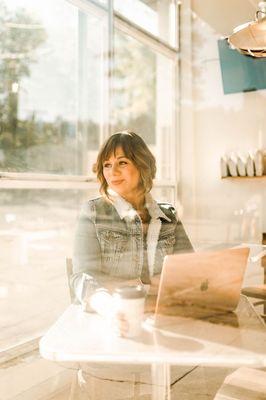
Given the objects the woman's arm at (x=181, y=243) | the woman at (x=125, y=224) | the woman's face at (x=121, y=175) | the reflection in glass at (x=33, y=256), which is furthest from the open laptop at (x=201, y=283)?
the reflection in glass at (x=33, y=256)

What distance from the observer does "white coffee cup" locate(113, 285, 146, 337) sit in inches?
41.8

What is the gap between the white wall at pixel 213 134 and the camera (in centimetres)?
425

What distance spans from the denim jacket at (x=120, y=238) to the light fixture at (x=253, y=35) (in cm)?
130

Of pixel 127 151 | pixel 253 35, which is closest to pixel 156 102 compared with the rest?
pixel 253 35

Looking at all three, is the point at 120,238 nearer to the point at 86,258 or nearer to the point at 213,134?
the point at 86,258

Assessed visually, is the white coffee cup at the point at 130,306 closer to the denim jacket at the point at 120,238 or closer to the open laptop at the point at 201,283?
the open laptop at the point at 201,283

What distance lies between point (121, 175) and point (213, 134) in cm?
286

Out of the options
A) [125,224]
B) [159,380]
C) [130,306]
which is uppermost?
[125,224]

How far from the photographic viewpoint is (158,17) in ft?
14.9

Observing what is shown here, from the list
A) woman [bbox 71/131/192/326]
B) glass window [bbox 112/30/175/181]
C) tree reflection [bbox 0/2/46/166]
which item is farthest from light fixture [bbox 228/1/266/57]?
glass window [bbox 112/30/175/181]

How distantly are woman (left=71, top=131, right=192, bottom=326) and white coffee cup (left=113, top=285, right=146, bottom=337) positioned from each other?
0.39m

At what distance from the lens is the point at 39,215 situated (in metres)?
3.15

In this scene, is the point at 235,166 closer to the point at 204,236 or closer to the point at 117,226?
the point at 204,236

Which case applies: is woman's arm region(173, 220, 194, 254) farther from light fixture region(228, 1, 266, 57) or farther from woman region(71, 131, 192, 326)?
light fixture region(228, 1, 266, 57)
